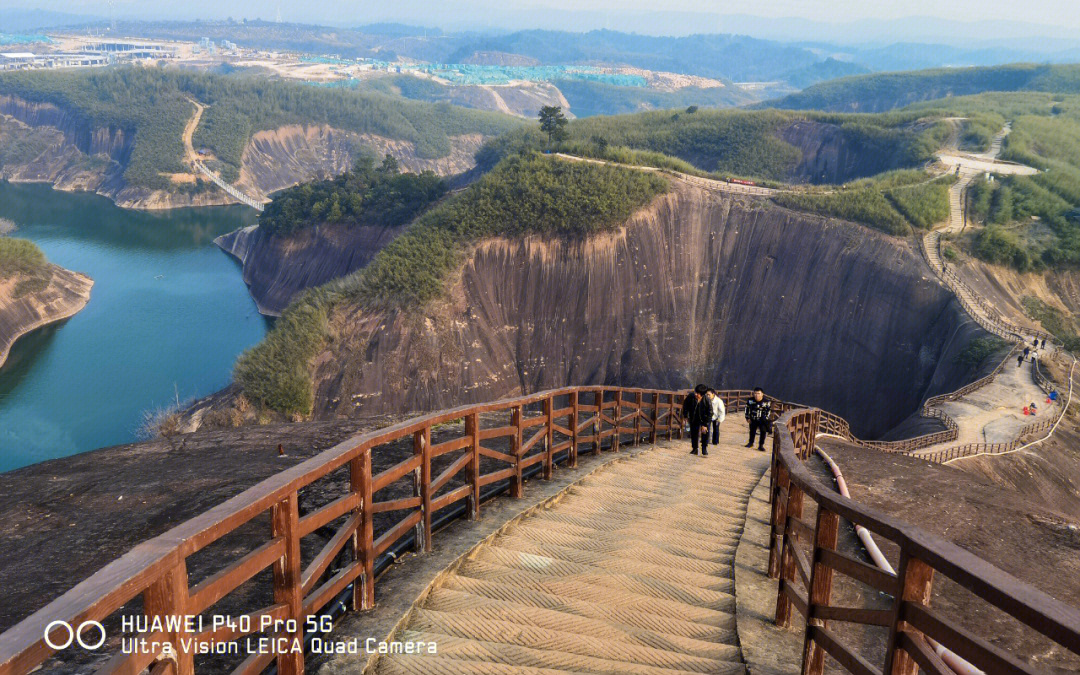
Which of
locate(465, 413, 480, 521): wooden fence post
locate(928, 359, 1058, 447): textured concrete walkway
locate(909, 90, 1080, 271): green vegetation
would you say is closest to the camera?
locate(465, 413, 480, 521): wooden fence post

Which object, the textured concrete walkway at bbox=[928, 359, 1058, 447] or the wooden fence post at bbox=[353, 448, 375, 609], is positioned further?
the textured concrete walkway at bbox=[928, 359, 1058, 447]

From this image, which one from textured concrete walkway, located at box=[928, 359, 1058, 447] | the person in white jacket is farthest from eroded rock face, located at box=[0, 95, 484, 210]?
the person in white jacket

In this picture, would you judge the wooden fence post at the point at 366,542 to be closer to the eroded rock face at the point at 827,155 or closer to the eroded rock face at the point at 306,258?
the eroded rock face at the point at 306,258

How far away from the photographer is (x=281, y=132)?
449 feet

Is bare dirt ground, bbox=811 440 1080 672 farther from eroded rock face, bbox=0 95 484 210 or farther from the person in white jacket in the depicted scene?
eroded rock face, bbox=0 95 484 210

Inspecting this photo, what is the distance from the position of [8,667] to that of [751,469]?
43.3ft

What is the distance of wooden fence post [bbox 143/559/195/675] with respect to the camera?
3943mm

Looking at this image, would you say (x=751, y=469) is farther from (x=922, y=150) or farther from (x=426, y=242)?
(x=922, y=150)

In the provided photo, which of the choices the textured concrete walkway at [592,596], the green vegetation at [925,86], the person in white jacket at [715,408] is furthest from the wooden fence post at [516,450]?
the green vegetation at [925,86]

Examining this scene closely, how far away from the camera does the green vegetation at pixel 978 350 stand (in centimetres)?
3950

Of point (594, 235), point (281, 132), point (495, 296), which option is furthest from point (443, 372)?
point (281, 132)

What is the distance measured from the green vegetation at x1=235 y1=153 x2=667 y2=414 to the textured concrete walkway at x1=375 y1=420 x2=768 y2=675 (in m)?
36.0

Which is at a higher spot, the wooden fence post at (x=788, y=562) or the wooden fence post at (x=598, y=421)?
the wooden fence post at (x=788, y=562)

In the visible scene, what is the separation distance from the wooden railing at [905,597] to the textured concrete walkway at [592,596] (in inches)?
32.7
